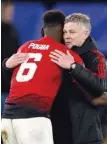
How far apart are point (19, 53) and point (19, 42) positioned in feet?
9.10

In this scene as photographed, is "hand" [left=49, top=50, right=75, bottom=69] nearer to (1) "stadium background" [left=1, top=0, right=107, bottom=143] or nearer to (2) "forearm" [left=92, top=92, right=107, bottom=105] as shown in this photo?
(2) "forearm" [left=92, top=92, right=107, bottom=105]

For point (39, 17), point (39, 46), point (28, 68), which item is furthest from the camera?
point (39, 17)

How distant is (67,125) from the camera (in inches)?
184

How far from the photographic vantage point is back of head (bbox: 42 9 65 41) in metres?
4.59

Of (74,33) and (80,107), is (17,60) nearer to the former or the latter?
(74,33)

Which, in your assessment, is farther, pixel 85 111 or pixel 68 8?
pixel 68 8

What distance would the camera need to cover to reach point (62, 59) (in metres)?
4.42

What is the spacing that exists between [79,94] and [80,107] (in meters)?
0.09

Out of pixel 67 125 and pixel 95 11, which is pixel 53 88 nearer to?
pixel 67 125

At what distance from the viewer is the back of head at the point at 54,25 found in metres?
4.59

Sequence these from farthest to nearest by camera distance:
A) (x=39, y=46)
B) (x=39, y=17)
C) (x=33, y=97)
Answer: (x=39, y=17)
(x=39, y=46)
(x=33, y=97)

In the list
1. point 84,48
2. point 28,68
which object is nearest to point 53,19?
point 84,48

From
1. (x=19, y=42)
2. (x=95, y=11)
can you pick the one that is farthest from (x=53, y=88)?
(x=95, y=11)

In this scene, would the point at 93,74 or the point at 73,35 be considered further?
the point at 73,35
